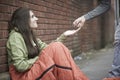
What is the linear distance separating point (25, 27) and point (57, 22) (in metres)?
3.60

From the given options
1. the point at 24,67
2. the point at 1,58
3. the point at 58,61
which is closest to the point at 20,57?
the point at 24,67

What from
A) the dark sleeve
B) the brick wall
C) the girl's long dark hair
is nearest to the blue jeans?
the dark sleeve

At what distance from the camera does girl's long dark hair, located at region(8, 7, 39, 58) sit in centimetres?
418

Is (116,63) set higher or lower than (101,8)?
lower

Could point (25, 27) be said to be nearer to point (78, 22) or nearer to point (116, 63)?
point (78, 22)

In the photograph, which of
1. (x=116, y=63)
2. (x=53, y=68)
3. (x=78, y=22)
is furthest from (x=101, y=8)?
(x=53, y=68)

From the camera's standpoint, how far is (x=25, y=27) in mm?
4266

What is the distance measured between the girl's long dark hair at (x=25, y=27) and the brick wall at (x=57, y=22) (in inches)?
23.3

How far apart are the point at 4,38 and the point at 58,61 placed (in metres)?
1.36

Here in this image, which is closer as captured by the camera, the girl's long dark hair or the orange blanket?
the orange blanket

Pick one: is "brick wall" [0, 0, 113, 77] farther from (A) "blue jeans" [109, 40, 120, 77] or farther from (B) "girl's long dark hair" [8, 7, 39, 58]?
(A) "blue jeans" [109, 40, 120, 77]

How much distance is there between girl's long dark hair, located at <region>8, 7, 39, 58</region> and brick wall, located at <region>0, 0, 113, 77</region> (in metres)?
0.59

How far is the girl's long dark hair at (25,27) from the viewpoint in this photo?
4184 mm

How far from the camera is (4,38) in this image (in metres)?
4.92
